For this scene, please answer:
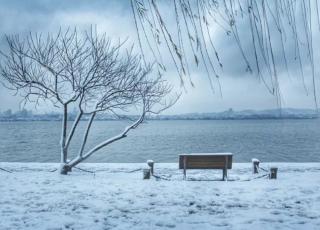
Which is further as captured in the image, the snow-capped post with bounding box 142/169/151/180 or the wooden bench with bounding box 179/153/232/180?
the wooden bench with bounding box 179/153/232/180

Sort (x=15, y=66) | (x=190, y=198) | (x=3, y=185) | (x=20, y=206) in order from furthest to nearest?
(x=15, y=66) → (x=3, y=185) → (x=190, y=198) → (x=20, y=206)

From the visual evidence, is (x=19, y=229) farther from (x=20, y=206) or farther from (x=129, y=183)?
(x=129, y=183)

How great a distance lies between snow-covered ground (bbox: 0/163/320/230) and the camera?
248 inches

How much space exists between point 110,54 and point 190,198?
22.3 ft

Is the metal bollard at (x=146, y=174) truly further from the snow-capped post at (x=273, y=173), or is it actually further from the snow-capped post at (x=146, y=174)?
the snow-capped post at (x=273, y=173)

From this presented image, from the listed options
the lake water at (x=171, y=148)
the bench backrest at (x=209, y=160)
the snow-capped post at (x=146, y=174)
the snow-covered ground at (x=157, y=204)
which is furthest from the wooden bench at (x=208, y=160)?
the lake water at (x=171, y=148)

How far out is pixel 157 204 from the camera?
785 cm

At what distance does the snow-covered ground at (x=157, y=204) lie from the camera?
20.7ft

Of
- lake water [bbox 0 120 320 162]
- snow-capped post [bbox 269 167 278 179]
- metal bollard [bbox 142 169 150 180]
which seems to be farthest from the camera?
lake water [bbox 0 120 320 162]

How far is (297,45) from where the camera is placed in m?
1.87

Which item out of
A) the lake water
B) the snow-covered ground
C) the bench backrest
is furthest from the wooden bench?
the lake water

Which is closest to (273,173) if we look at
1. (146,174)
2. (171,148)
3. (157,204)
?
(146,174)

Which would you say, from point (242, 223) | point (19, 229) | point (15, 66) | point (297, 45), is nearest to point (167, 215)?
point (242, 223)

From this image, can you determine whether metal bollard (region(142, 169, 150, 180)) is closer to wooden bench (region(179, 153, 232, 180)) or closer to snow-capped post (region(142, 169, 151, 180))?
snow-capped post (region(142, 169, 151, 180))
